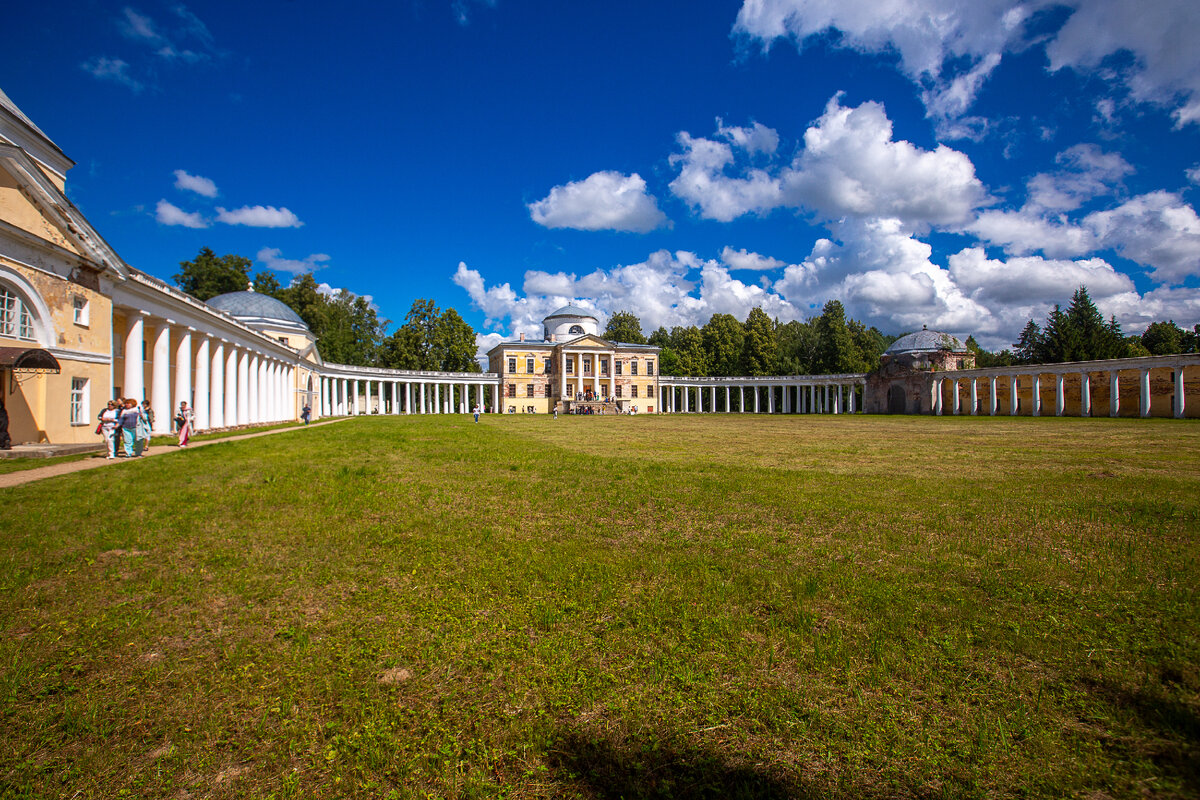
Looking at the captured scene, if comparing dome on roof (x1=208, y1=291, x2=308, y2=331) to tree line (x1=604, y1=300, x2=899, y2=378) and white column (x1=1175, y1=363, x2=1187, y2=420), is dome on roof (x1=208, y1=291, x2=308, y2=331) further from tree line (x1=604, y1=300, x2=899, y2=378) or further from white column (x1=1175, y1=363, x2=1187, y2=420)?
white column (x1=1175, y1=363, x2=1187, y2=420)

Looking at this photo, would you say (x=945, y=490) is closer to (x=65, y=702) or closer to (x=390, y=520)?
(x=390, y=520)

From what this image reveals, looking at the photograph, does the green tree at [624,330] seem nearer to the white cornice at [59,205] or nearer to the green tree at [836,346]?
the green tree at [836,346]

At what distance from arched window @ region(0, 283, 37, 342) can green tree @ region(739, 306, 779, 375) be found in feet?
263

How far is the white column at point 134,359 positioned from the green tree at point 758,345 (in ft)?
251

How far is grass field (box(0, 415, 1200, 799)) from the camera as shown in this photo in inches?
118

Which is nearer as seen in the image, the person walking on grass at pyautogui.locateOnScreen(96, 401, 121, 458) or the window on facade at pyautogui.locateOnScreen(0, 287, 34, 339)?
the person walking on grass at pyautogui.locateOnScreen(96, 401, 121, 458)

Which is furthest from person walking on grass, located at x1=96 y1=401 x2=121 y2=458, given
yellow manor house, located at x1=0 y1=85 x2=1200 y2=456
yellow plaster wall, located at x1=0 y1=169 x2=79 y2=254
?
yellow plaster wall, located at x1=0 y1=169 x2=79 y2=254

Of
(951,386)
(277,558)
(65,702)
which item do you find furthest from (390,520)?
(951,386)

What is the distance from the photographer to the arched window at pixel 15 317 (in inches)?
648

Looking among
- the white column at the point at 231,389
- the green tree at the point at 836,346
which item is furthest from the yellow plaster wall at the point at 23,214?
the green tree at the point at 836,346

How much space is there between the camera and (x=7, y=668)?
13.2ft

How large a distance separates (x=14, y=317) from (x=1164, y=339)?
370ft

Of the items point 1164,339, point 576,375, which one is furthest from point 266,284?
point 1164,339

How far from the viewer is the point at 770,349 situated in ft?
282
